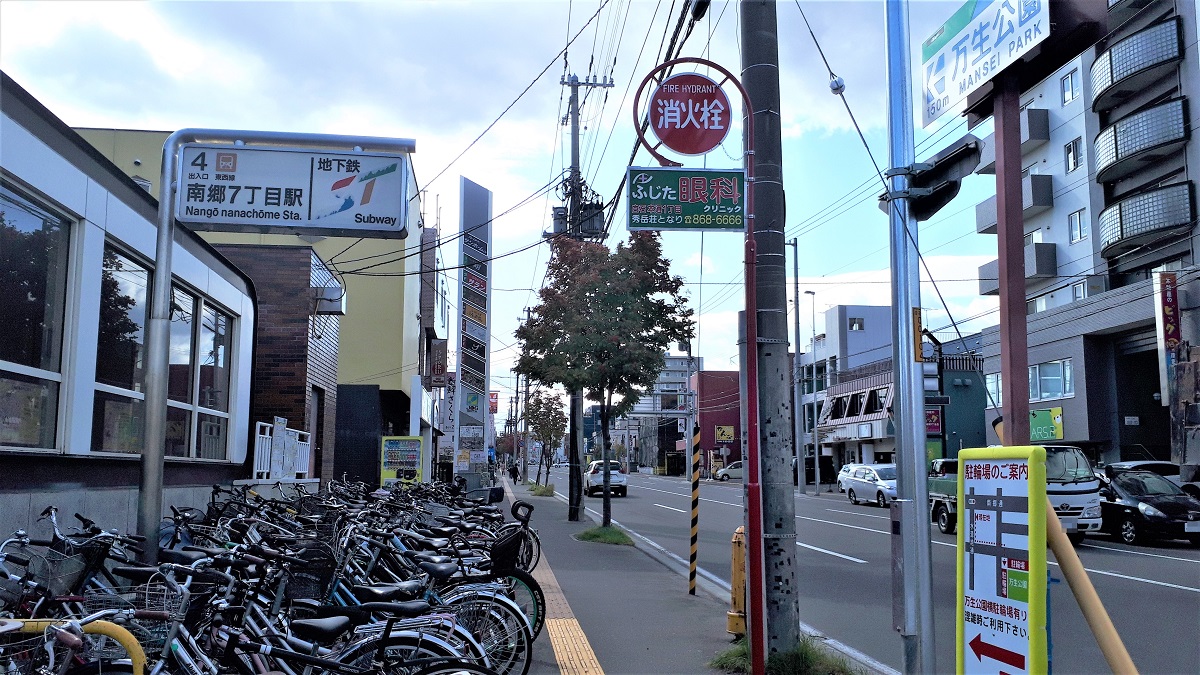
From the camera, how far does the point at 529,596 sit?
732cm

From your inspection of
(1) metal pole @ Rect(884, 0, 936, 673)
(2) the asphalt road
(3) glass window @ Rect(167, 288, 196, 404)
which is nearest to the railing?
(3) glass window @ Rect(167, 288, 196, 404)

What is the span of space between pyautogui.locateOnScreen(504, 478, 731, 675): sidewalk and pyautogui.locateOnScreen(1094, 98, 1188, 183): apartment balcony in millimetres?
23652

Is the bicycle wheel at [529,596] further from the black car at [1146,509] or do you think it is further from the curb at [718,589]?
the black car at [1146,509]

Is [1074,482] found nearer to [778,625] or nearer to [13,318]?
[778,625]

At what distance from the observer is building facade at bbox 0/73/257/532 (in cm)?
715

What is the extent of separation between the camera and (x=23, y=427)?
738 centimetres

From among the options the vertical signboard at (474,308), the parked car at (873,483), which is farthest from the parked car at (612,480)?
the parked car at (873,483)

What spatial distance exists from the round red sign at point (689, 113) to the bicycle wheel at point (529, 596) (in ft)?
11.6

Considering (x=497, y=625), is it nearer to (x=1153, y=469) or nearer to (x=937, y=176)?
(x=937, y=176)

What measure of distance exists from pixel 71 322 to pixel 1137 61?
3142cm

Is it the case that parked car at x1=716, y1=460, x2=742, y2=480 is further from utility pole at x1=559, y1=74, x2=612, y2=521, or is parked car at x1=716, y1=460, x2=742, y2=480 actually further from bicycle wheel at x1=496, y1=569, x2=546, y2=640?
bicycle wheel at x1=496, y1=569, x2=546, y2=640

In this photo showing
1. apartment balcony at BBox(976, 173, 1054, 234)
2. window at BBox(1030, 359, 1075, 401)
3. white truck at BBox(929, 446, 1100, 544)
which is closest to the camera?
white truck at BBox(929, 446, 1100, 544)

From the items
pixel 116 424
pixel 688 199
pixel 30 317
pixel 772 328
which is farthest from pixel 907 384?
pixel 116 424

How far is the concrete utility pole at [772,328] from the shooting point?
6.66 meters
